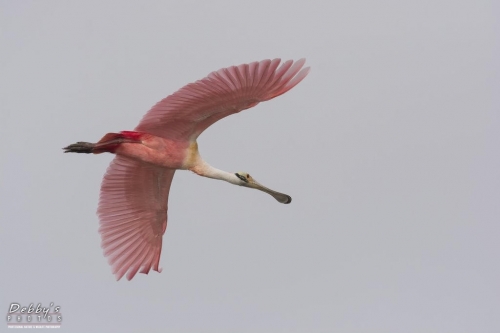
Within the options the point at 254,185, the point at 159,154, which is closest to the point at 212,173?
the point at 254,185

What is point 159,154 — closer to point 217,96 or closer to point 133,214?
point 217,96

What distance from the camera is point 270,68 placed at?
14.7 meters

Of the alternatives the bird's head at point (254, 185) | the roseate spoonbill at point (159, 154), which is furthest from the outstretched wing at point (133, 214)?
the bird's head at point (254, 185)

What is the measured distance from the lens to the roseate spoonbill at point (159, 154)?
14.9 metres

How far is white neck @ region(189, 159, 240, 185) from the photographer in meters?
16.6

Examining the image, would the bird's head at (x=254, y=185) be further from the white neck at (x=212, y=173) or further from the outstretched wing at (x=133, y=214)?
the outstretched wing at (x=133, y=214)

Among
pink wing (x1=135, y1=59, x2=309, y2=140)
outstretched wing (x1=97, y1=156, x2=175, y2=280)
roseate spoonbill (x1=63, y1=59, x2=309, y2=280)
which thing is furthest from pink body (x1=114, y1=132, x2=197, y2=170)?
outstretched wing (x1=97, y1=156, x2=175, y2=280)

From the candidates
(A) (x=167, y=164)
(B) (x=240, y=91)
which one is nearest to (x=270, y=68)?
(B) (x=240, y=91)

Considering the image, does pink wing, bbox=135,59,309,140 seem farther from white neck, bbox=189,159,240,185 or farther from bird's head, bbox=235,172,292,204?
bird's head, bbox=235,172,292,204

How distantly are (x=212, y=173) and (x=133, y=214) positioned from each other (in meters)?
1.89

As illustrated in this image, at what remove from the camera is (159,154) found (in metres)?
16.3

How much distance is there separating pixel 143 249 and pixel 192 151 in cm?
225

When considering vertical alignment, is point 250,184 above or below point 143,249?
above

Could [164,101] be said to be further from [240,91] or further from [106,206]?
[106,206]
